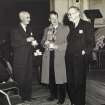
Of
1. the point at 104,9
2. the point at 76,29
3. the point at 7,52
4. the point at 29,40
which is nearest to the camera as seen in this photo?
the point at 76,29

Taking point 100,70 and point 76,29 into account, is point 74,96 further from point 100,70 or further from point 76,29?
point 100,70

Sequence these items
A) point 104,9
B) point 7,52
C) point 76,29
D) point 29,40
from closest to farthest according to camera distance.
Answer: point 76,29 → point 29,40 → point 7,52 → point 104,9

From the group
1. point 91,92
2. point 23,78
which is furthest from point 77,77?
point 23,78

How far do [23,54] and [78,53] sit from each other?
50.5 inches

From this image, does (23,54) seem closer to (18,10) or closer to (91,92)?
(91,92)

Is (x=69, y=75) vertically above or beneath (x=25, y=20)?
beneath

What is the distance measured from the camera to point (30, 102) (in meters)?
9.68

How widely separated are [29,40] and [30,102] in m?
1.20

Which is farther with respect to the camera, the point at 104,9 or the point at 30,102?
the point at 104,9

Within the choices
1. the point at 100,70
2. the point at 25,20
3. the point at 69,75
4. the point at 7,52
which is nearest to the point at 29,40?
the point at 25,20

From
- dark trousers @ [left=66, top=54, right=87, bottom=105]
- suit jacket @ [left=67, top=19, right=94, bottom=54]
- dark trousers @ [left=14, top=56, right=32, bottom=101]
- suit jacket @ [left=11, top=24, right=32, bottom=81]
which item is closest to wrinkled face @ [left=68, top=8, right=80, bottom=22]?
suit jacket @ [left=67, top=19, right=94, bottom=54]

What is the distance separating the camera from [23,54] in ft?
31.7

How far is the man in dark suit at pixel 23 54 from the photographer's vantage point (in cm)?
958

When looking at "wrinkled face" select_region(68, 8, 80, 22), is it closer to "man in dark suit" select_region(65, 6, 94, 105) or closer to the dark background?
"man in dark suit" select_region(65, 6, 94, 105)
